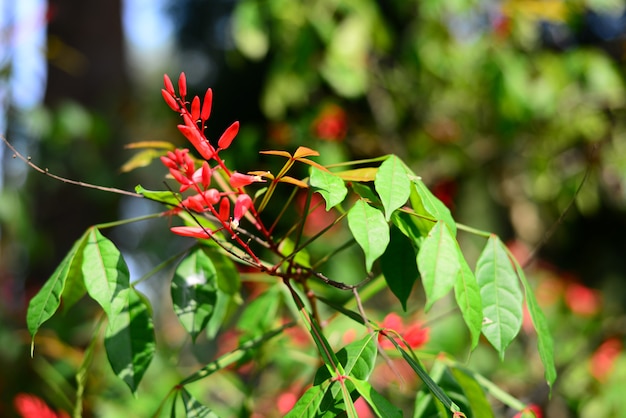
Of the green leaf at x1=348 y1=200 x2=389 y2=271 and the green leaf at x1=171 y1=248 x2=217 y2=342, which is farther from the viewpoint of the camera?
the green leaf at x1=171 y1=248 x2=217 y2=342

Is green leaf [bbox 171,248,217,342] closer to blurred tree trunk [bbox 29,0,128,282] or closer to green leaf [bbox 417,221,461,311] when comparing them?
green leaf [bbox 417,221,461,311]

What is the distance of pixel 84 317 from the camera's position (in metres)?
2.39

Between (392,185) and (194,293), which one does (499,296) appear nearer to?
(392,185)

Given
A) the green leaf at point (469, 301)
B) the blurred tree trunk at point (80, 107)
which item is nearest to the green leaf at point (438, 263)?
the green leaf at point (469, 301)

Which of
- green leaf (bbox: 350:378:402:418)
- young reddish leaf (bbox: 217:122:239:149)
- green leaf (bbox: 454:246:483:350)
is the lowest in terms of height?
green leaf (bbox: 350:378:402:418)

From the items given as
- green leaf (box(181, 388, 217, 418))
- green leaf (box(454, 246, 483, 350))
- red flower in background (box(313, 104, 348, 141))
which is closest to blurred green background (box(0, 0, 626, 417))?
red flower in background (box(313, 104, 348, 141))

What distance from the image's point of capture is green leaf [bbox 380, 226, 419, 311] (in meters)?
0.69

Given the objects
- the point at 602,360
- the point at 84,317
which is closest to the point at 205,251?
the point at 602,360

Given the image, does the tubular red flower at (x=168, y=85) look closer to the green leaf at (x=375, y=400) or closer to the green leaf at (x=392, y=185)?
the green leaf at (x=392, y=185)

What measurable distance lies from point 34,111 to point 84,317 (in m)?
0.76

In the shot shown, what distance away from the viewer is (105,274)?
0.67 metres

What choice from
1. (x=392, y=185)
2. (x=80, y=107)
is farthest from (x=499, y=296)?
(x=80, y=107)

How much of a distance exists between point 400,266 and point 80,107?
250 centimetres

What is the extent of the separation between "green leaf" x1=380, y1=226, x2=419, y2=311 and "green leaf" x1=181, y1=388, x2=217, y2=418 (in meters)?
0.24
